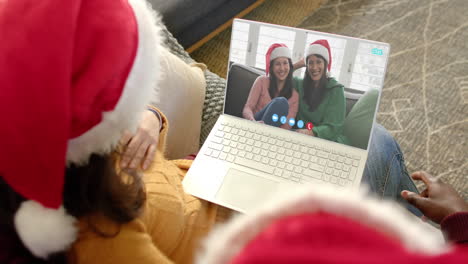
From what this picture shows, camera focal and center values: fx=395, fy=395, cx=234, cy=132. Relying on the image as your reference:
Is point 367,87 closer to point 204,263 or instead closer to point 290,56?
point 290,56

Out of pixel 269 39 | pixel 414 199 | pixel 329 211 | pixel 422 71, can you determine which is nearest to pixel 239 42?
pixel 269 39

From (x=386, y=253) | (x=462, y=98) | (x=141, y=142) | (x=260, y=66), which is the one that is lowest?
(x=462, y=98)

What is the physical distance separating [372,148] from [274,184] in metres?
0.27

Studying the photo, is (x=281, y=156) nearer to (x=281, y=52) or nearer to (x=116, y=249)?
(x=281, y=52)

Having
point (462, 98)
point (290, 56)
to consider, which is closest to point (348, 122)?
point (290, 56)

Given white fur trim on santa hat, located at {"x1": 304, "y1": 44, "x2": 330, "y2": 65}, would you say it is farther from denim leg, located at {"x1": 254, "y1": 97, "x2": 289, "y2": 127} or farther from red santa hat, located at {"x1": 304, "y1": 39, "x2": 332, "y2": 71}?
denim leg, located at {"x1": 254, "y1": 97, "x2": 289, "y2": 127}

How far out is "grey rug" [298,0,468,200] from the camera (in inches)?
55.3

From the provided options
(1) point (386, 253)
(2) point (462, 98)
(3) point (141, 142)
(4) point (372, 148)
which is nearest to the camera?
(1) point (386, 253)

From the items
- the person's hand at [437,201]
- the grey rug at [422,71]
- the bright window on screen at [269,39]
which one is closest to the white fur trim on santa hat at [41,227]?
the bright window on screen at [269,39]

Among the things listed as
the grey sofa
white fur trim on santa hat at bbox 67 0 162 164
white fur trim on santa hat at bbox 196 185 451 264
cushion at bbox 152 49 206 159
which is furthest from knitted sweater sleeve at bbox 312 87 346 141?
the grey sofa

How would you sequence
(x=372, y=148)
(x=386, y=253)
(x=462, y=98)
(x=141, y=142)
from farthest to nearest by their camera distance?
(x=462, y=98) < (x=372, y=148) < (x=141, y=142) < (x=386, y=253)

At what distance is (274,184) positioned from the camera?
0.91 metres

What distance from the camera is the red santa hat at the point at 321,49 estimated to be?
0.87 m

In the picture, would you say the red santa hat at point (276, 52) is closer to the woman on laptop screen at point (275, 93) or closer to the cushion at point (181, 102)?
the woman on laptop screen at point (275, 93)
